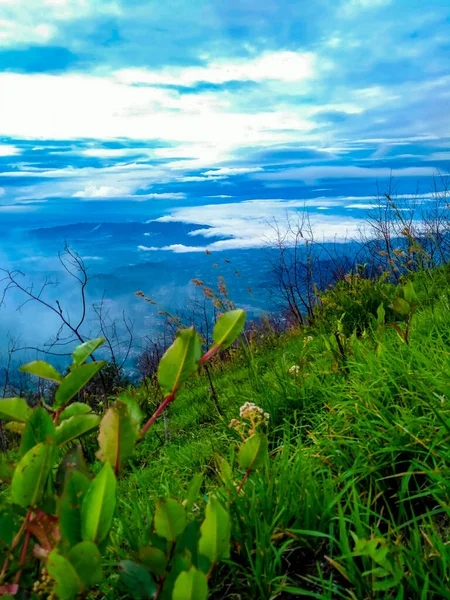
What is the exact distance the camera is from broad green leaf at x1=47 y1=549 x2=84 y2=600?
856mm

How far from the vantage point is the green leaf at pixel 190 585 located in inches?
35.1

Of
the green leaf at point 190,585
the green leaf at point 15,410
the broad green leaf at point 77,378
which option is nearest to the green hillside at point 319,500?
the green leaf at point 190,585

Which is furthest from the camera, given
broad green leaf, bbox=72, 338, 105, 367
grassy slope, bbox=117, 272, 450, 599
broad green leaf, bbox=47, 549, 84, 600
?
grassy slope, bbox=117, 272, 450, 599

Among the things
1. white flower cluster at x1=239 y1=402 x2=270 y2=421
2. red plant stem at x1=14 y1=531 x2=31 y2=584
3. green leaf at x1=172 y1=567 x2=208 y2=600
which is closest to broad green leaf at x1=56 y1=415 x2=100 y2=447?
red plant stem at x1=14 y1=531 x2=31 y2=584

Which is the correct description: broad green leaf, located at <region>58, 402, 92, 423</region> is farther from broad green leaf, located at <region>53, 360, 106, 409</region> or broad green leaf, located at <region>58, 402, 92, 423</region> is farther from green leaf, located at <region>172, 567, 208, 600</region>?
green leaf, located at <region>172, 567, 208, 600</region>

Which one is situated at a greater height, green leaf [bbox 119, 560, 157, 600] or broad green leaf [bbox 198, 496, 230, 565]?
broad green leaf [bbox 198, 496, 230, 565]

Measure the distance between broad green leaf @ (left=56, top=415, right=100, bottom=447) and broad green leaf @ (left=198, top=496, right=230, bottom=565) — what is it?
1.08ft

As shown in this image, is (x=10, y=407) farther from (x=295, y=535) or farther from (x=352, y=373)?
(x=352, y=373)

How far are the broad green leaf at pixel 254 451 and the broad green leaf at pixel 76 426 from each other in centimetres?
40

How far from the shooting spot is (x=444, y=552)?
4.78ft

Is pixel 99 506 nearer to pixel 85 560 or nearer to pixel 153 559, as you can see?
pixel 85 560

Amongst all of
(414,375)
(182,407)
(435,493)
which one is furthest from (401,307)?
(182,407)

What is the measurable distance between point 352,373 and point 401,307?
48 cm

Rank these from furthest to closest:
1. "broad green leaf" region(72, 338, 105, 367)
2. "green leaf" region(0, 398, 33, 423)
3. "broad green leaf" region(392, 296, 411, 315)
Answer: "broad green leaf" region(392, 296, 411, 315), "broad green leaf" region(72, 338, 105, 367), "green leaf" region(0, 398, 33, 423)
